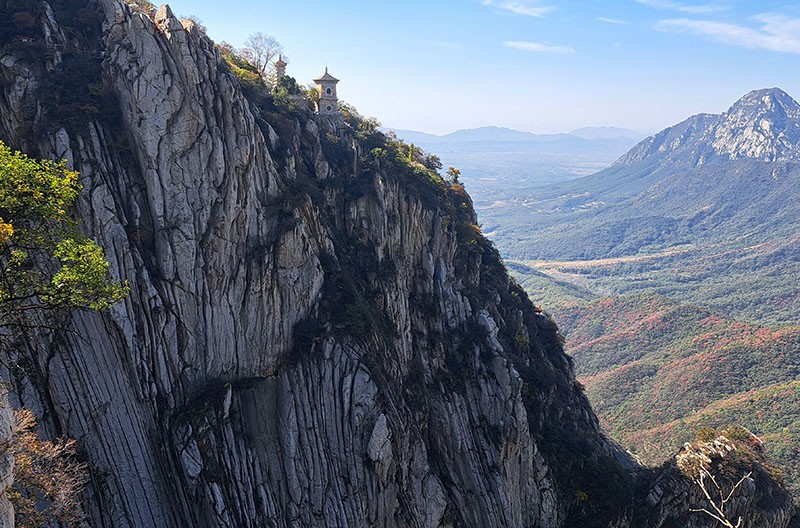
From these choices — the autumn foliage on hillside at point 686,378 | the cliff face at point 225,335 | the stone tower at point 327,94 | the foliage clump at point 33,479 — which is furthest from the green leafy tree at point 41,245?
the autumn foliage on hillside at point 686,378

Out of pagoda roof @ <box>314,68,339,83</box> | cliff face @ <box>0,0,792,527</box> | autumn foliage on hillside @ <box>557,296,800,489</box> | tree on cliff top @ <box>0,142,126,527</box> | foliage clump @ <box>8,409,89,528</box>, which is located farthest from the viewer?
autumn foliage on hillside @ <box>557,296,800,489</box>

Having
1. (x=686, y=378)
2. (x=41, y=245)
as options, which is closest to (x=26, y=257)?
(x=41, y=245)

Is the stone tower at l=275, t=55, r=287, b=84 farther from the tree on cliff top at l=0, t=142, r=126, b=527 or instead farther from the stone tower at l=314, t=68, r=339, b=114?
the tree on cliff top at l=0, t=142, r=126, b=527

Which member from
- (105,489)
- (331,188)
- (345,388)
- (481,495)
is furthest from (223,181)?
(481,495)

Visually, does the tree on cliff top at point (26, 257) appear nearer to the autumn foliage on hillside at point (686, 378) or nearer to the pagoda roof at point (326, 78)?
the pagoda roof at point (326, 78)

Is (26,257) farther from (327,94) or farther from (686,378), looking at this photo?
(686,378)

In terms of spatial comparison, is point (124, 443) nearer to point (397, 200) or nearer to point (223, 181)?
point (223, 181)

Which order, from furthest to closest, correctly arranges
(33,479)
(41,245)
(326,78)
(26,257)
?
(326,78) → (33,479) → (41,245) → (26,257)

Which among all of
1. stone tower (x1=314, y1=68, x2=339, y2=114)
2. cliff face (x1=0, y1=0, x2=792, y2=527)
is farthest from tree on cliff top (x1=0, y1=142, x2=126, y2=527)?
stone tower (x1=314, y1=68, x2=339, y2=114)
